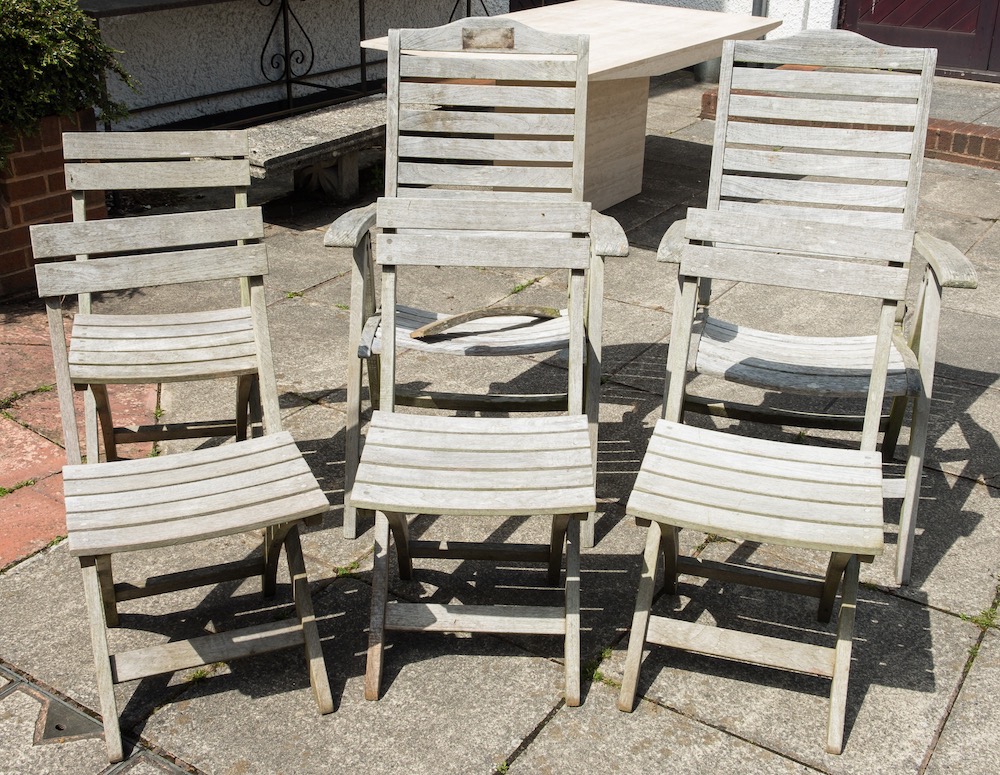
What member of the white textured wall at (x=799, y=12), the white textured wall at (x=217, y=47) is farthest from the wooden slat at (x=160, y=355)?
the white textured wall at (x=799, y=12)

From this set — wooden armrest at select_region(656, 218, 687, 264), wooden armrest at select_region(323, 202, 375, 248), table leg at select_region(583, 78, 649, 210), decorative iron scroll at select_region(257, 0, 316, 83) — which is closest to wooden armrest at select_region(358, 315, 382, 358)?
wooden armrest at select_region(323, 202, 375, 248)

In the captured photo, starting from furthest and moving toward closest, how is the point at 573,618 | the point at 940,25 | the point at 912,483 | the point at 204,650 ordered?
the point at 940,25
the point at 912,483
the point at 573,618
the point at 204,650

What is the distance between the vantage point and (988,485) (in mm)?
3795

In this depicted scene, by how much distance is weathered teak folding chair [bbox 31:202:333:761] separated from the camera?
99.3 inches

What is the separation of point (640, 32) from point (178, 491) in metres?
4.50

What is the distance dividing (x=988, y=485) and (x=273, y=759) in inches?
102

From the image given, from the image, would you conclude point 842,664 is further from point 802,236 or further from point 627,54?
point 627,54

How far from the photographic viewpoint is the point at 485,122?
151 inches

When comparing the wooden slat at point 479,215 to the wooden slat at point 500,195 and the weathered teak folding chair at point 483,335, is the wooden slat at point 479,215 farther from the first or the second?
the wooden slat at point 500,195

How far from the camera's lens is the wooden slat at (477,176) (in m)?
3.79

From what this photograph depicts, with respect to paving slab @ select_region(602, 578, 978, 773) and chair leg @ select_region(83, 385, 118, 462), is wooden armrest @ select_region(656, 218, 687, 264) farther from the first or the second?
chair leg @ select_region(83, 385, 118, 462)

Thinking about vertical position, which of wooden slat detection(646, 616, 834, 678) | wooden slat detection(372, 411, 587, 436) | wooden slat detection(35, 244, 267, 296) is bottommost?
wooden slat detection(646, 616, 834, 678)

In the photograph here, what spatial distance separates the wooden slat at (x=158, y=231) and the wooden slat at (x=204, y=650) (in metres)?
1.16

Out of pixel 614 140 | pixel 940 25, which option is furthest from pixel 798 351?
pixel 940 25
